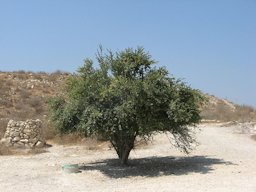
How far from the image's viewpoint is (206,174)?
50.2ft

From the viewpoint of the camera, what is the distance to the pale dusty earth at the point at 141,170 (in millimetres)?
13547

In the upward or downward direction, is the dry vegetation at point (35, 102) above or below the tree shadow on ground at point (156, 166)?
above

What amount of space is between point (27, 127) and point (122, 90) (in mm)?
10521

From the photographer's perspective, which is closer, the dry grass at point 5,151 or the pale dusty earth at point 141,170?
the pale dusty earth at point 141,170

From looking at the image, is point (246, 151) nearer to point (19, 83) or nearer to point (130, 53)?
point (130, 53)

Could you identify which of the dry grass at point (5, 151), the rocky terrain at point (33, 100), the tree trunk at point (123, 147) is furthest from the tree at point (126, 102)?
the rocky terrain at point (33, 100)

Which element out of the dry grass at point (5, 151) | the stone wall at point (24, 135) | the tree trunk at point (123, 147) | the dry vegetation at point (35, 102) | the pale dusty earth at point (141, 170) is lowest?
the pale dusty earth at point (141, 170)

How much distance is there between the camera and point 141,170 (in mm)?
16984

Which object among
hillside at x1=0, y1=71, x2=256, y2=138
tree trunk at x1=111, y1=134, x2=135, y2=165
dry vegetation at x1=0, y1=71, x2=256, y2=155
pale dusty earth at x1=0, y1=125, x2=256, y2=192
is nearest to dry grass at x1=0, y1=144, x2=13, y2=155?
pale dusty earth at x1=0, y1=125, x2=256, y2=192

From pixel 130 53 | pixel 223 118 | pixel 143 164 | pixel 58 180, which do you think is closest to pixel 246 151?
pixel 143 164

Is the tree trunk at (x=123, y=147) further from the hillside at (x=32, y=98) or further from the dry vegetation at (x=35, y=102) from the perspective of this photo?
the hillside at (x=32, y=98)

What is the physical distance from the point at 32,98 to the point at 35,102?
2.06 m

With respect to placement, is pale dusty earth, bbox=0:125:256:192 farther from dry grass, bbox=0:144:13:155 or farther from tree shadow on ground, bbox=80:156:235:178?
dry grass, bbox=0:144:13:155

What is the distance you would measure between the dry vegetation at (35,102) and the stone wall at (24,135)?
127cm
